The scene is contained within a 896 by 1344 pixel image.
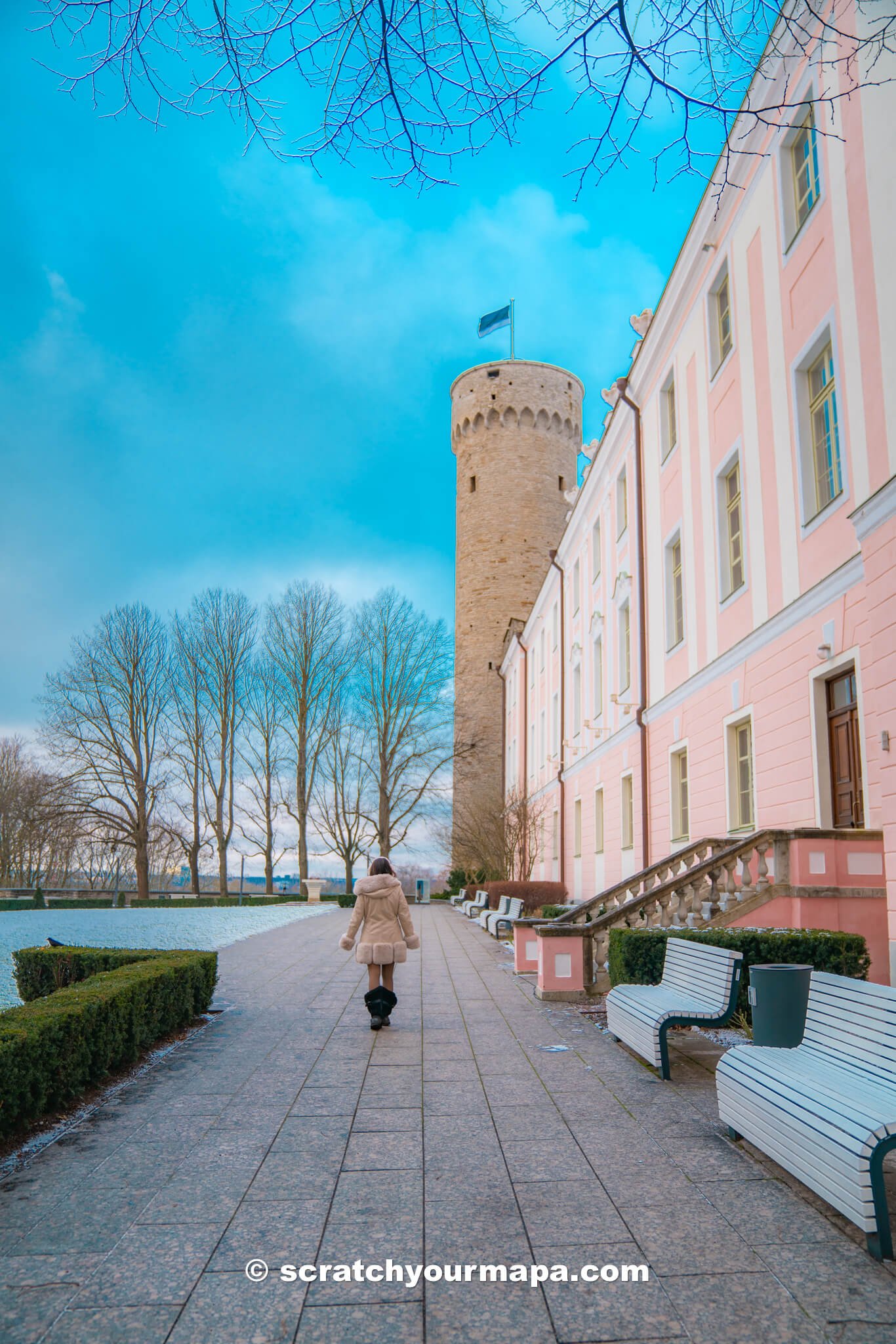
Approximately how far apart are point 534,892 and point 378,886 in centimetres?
1818

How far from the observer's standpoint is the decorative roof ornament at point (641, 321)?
19734 mm

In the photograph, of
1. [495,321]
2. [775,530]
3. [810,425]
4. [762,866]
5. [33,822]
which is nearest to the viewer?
[762,866]

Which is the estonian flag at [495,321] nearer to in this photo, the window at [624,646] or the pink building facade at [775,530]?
the pink building facade at [775,530]

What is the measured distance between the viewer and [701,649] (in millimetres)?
15258

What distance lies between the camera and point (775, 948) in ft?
27.8

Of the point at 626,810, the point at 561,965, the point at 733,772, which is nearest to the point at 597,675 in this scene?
the point at 626,810

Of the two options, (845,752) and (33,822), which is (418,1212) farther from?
(33,822)

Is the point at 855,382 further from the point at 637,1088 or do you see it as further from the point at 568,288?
the point at 637,1088

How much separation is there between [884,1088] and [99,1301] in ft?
10.1

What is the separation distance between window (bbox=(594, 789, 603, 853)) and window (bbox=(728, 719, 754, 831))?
9.69m

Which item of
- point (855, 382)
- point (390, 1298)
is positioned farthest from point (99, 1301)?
point (855, 382)

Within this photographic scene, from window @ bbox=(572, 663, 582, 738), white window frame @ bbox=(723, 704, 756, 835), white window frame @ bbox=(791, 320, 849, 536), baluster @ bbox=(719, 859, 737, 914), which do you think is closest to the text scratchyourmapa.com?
baluster @ bbox=(719, 859, 737, 914)

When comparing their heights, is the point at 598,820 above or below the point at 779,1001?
above

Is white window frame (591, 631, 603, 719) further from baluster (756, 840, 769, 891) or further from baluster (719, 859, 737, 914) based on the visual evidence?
baluster (756, 840, 769, 891)
